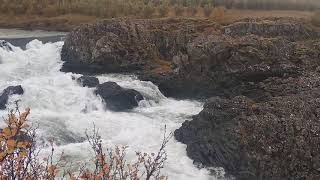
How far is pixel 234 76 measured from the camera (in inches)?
1112

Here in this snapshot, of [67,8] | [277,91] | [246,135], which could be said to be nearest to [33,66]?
[277,91]

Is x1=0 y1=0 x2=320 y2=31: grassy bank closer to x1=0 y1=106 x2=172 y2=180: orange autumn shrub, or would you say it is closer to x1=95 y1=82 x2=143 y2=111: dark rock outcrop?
x1=95 y1=82 x2=143 y2=111: dark rock outcrop

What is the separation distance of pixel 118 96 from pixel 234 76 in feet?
22.2

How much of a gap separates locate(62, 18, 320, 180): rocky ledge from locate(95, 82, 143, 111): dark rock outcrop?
3565mm

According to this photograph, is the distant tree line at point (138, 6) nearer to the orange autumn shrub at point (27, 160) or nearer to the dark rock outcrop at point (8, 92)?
the dark rock outcrop at point (8, 92)

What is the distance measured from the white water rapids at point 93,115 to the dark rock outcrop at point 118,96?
0.41 m

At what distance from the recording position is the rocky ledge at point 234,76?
16875mm

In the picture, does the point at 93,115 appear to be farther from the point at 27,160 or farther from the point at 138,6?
the point at 138,6

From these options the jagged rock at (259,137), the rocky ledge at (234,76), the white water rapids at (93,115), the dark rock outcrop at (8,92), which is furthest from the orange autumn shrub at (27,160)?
the dark rock outcrop at (8,92)

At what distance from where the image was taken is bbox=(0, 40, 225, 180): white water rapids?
20.2 m

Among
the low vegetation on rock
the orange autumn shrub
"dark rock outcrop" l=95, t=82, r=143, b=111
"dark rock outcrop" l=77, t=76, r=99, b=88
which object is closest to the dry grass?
the low vegetation on rock

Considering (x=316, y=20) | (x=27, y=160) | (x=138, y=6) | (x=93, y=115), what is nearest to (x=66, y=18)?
(x=138, y=6)

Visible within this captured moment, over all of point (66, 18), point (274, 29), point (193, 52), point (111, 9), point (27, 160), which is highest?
point (27, 160)

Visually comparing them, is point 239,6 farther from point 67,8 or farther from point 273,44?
point 273,44
